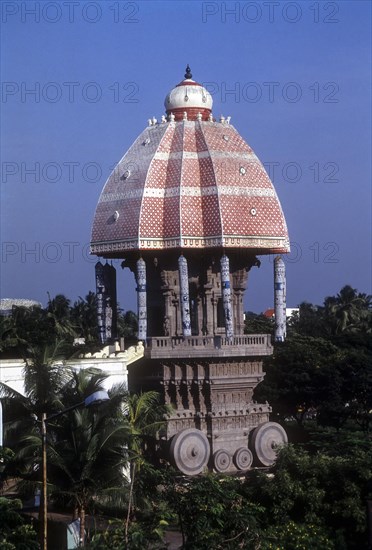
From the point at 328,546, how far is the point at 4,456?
8.42 meters

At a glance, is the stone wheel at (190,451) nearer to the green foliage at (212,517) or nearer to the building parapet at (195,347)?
the building parapet at (195,347)

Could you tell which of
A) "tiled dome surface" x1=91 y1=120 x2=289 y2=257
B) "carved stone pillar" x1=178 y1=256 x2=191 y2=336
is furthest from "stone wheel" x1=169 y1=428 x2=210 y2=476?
"tiled dome surface" x1=91 y1=120 x2=289 y2=257

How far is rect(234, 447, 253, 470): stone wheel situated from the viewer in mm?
41875

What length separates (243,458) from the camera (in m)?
42.1

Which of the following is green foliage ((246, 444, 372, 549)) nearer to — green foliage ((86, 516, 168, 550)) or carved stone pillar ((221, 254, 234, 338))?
green foliage ((86, 516, 168, 550))

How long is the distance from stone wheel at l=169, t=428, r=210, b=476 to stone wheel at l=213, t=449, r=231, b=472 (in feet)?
1.31

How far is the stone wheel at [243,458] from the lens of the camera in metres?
41.9

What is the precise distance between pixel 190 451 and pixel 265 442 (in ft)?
11.4

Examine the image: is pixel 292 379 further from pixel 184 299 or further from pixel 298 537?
pixel 298 537

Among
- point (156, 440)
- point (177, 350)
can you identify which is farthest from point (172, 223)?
point (156, 440)

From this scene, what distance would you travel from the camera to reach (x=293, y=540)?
27172mm

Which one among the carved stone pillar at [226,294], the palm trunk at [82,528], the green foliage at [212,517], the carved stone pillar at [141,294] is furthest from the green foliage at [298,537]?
the carved stone pillar at [141,294]

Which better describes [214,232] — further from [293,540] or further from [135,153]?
[293,540]

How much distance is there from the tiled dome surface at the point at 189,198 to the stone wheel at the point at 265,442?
6.66 meters
